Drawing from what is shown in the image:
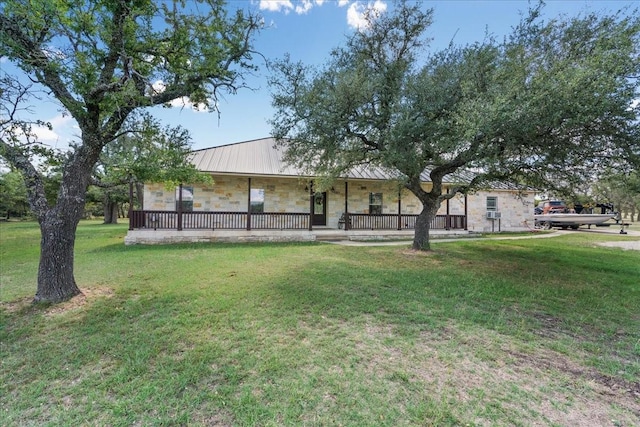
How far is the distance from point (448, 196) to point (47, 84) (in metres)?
9.72

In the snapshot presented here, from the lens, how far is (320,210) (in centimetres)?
1538

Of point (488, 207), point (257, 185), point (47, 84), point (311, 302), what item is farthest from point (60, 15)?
point (488, 207)

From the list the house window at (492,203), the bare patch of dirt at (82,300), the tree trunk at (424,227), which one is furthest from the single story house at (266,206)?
the bare patch of dirt at (82,300)

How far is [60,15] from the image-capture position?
12.3 ft

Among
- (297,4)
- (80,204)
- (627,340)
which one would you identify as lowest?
(627,340)

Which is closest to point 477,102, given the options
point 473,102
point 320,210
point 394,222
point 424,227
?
point 473,102

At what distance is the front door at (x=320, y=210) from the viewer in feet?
50.0

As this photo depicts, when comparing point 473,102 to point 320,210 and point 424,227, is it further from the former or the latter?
point 320,210

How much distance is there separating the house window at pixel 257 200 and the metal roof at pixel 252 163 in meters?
1.31

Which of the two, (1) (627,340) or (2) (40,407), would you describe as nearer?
(2) (40,407)

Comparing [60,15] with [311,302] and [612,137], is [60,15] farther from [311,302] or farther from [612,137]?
[612,137]

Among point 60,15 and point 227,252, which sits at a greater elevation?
point 60,15

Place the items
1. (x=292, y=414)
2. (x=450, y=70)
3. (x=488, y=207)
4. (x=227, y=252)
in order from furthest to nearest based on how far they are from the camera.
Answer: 1. (x=488, y=207)
2. (x=227, y=252)
3. (x=450, y=70)
4. (x=292, y=414)

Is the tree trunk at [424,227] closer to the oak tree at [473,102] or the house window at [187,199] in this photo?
the oak tree at [473,102]
